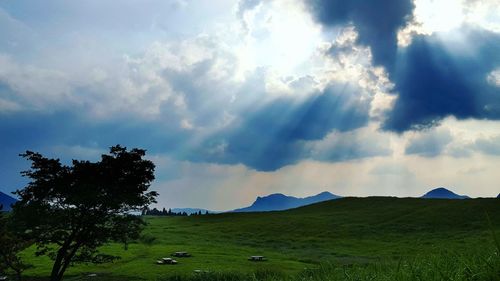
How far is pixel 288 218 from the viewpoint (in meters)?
126

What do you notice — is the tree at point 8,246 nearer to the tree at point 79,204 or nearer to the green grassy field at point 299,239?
the tree at point 79,204

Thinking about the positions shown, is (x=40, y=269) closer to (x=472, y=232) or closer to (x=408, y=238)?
(x=408, y=238)

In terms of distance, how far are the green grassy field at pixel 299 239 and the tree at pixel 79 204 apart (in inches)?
164

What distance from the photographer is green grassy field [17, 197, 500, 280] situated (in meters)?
54.1

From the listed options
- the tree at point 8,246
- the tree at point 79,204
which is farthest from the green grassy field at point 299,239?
the tree at point 8,246

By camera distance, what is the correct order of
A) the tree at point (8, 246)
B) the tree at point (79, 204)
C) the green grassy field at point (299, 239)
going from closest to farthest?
1. the tree at point (8, 246)
2. the tree at point (79, 204)
3. the green grassy field at point (299, 239)

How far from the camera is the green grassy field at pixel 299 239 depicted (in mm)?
54062

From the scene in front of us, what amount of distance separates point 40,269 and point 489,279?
62.9 meters

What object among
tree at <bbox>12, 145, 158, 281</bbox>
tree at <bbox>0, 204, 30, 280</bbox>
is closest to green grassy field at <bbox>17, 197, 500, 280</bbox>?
tree at <bbox>12, 145, 158, 281</bbox>

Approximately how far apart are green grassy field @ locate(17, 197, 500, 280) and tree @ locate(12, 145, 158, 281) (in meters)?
4.16

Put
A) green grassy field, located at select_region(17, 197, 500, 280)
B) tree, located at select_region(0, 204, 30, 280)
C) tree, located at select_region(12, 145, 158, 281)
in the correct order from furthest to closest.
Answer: green grassy field, located at select_region(17, 197, 500, 280), tree, located at select_region(12, 145, 158, 281), tree, located at select_region(0, 204, 30, 280)

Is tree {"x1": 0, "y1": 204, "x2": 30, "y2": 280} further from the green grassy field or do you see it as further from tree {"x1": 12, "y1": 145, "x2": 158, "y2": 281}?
the green grassy field

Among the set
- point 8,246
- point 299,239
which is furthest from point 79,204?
point 299,239

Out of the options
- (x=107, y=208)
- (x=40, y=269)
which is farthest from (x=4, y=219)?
(x=40, y=269)
